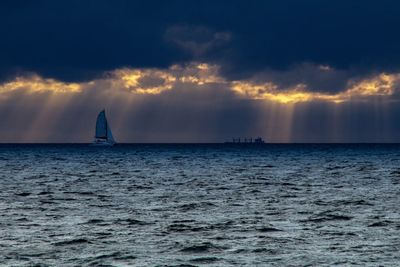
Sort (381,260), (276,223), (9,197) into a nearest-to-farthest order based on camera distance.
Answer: (381,260) → (276,223) → (9,197)

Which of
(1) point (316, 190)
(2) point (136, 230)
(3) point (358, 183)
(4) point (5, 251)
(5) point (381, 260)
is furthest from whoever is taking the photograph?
(3) point (358, 183)

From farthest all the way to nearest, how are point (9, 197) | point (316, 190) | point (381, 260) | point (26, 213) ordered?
point (316, 190) → point (9, 197) → point (26, 213) → point (381, 260)

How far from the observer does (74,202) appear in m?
39.8

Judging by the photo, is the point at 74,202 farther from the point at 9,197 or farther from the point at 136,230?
the point at 136,230

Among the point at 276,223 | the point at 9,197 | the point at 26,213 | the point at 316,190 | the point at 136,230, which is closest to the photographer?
the point at 136,230

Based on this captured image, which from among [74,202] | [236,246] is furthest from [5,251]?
[74,202]

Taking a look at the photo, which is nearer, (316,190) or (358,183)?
(316,190)

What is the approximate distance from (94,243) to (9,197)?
2089cm

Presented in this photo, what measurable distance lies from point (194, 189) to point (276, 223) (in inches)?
834

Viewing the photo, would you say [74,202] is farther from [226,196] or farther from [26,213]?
[226,196]

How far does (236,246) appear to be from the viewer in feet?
77.7

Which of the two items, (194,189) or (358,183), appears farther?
(358,183)

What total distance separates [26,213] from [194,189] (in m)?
18.9

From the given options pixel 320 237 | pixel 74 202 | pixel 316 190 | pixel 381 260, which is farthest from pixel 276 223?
pixel 316 190
